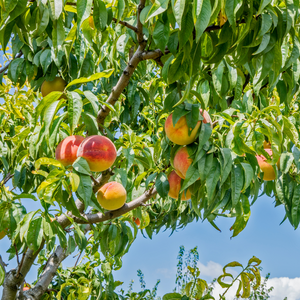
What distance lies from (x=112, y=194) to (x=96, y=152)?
438 mm

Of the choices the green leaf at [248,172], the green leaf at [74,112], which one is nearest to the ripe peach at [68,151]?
the green leaf at [74,112]

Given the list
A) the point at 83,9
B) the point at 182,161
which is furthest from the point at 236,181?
the point at 83,9

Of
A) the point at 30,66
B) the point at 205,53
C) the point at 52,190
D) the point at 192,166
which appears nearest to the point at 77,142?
the point at 52,190

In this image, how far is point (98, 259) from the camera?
3.23m

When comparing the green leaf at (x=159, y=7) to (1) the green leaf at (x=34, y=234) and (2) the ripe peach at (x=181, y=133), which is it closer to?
(2) the ripe peach at (x=181, y=133)

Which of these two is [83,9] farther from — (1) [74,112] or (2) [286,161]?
(2) [286,161]

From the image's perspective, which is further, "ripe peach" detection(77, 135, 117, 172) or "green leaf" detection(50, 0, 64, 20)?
"ripe peach" detection(77, 135, 117, 172)

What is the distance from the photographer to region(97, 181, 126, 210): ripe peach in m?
Answer: 1.56

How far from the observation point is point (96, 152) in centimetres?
115

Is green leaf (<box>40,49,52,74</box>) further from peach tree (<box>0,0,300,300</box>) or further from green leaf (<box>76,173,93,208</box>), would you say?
green leaf (<box>76,173,93,208</box>)

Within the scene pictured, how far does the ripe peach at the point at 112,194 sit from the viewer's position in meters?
1.56

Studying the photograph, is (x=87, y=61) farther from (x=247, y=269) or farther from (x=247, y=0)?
(x=247, y=269)

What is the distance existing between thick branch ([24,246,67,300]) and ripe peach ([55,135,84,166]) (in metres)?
1.48

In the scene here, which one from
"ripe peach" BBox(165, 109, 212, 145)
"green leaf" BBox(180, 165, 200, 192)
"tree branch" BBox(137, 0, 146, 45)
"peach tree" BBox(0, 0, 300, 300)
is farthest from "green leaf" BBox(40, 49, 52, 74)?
"green leaf" BBox(180, 165, 200, 192)
